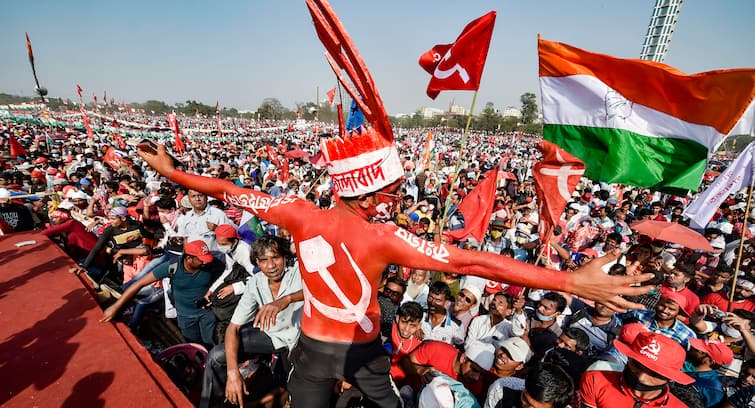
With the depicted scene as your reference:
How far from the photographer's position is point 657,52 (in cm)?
6253

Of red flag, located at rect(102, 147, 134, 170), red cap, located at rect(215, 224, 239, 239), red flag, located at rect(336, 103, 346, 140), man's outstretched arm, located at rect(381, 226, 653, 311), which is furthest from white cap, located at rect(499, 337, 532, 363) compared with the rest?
red flag, located at rect(102, 147, 134, 170)

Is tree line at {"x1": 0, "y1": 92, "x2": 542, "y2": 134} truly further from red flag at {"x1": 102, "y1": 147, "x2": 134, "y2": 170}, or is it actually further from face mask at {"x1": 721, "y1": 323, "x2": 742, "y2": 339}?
face mask at {"x1": 721, "y1": 323, "x2": 742, "y2": 339}

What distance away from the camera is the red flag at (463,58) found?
4.35 meters

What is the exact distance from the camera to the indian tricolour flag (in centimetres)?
315

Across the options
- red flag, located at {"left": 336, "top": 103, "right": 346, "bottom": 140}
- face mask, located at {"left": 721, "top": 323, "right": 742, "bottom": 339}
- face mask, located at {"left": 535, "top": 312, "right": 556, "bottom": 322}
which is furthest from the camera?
face mask, located at {"left": 721, "top": 323, "right": 742, "bottom": 339}

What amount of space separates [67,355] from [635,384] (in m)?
4.98

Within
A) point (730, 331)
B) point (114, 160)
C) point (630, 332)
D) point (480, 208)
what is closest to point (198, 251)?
point (480, 208)

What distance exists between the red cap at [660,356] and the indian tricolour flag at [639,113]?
189 cm

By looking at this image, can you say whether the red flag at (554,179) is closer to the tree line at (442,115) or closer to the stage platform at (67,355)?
the stage platform at (67,355)

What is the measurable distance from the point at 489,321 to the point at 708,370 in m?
2.48

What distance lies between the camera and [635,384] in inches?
105

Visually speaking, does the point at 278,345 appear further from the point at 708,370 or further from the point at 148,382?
the point at 708,370

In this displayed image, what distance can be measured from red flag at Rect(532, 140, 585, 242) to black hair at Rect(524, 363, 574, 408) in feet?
5.04

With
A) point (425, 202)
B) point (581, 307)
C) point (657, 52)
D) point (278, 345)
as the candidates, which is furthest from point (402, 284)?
point (657, 52)
